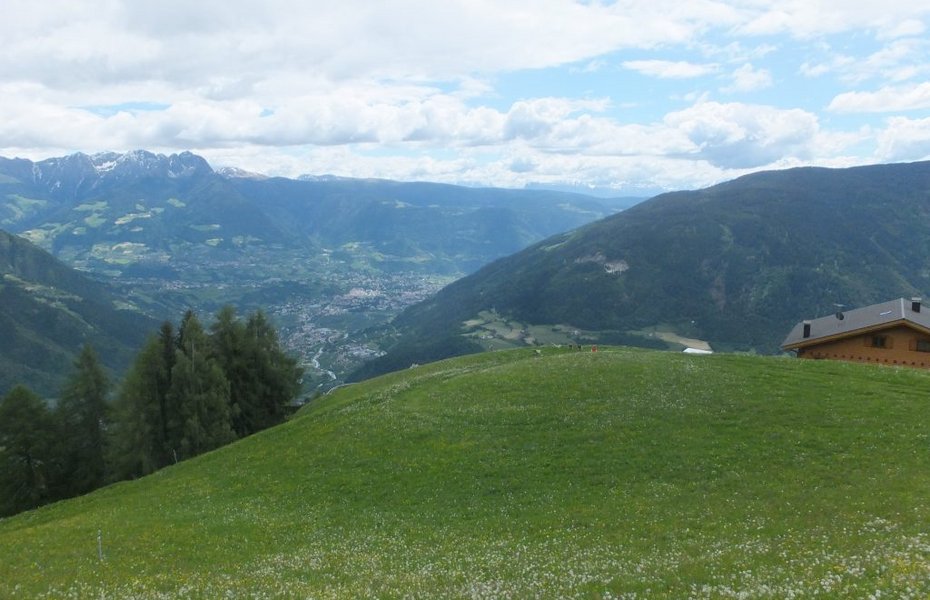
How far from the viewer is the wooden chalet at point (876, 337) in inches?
2429

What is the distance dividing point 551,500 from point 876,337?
170 ft

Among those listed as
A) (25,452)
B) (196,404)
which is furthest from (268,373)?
(25,452)

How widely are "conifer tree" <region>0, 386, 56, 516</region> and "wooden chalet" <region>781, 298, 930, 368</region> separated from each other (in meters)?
85.2

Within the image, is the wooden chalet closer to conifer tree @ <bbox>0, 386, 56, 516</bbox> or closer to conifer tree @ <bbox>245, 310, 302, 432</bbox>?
conifer tree @ <bbox>245, 310, 302, 432</bbox>

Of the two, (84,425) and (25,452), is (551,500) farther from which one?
(25,452)

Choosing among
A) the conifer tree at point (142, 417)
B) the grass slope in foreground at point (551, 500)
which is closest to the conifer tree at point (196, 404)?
the conifer tree at point (142, 417)

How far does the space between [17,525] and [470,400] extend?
33412 millimetres

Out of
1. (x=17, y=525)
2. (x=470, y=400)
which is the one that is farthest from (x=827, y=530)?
(x=17, y=525)

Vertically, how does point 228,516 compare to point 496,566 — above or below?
below

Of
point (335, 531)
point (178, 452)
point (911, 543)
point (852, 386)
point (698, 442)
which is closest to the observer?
point (911, 543)

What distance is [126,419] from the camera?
6469 cm

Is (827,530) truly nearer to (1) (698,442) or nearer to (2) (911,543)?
(2) (911,543)

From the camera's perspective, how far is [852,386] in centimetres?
4428

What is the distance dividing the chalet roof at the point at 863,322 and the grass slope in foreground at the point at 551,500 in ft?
49.0
